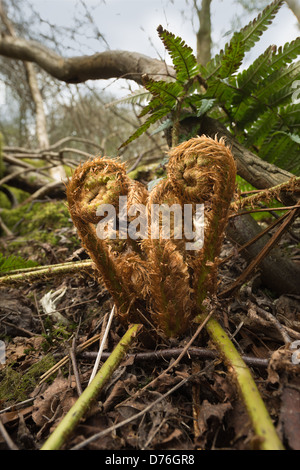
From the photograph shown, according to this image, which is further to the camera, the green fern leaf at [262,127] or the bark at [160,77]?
the green fern leaf at [262,127]

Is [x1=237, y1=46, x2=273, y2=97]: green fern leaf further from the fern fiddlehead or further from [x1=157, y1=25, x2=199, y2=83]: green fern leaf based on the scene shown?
the fern fiddlehead

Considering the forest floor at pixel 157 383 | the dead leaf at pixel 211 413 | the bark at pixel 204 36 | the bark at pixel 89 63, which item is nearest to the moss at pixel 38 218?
the bark at pixel 89 63

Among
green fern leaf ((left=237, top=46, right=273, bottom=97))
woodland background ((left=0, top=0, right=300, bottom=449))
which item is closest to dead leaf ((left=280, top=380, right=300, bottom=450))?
woodland background ((left=0, top=0, right=300, bottom=449))

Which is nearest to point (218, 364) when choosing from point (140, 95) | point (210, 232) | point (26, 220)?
point (210, 232)

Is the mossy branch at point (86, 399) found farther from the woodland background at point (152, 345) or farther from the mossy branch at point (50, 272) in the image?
the mossy branch at point (50, 272)

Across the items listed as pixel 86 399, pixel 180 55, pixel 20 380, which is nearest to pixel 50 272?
pixel 20 380

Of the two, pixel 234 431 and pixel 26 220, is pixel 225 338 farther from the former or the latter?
pixel 26 220

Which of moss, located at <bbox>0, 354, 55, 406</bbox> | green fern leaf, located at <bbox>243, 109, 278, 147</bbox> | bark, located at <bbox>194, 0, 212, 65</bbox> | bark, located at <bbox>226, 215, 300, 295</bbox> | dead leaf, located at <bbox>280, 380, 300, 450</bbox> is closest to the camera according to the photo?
dead leaf, located at <bbox>280, 380, 300, 450</bbox>
